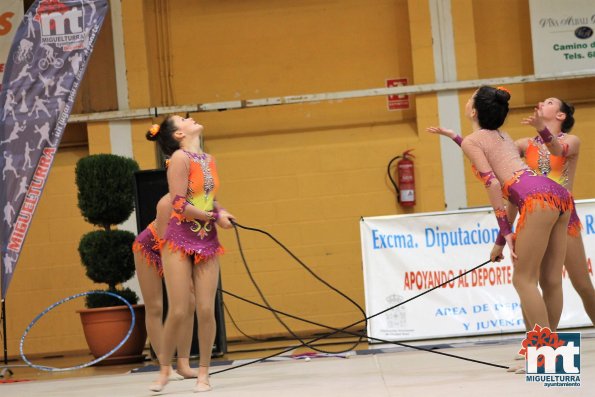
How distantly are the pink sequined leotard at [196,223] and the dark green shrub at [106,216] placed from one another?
3.24 metres

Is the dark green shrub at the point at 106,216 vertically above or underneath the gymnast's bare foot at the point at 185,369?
above

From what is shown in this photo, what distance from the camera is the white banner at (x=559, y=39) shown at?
30.7ft

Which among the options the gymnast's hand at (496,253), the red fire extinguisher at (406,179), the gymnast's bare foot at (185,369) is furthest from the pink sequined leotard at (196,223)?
the red fire extinguisher at (406,179)

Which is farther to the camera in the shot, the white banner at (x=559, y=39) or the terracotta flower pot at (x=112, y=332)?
the white banner at (x=559, y=39)

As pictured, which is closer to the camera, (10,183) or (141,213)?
(10,183)

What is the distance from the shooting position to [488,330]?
757 centimetres

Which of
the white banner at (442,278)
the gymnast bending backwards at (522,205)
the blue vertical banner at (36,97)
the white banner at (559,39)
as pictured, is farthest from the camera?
the white banner at (559,39)

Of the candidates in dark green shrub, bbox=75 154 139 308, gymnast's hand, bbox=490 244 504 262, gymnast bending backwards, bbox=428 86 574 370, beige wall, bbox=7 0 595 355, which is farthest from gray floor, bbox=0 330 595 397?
beige wall, bbox=7 0 595 355

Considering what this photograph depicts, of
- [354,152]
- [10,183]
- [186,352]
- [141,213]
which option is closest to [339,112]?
[354,152]

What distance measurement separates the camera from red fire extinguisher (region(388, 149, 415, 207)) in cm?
940

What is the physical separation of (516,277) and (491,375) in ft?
1.72

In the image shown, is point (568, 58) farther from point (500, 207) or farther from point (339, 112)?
point (500, 207)

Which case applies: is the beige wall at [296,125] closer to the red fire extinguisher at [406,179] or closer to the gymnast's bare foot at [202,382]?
the red fire extinguisher at [406,179]

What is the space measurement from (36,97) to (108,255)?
1537 mm
